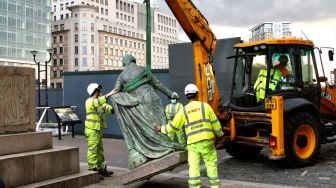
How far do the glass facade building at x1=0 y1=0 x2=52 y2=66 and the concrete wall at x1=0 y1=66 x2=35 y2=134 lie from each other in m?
78.3

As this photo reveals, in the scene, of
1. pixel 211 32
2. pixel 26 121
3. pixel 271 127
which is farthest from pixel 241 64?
pixel 26 121

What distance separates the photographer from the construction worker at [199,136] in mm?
7156

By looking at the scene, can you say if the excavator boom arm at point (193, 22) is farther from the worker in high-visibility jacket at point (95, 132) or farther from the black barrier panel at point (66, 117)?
the black barrier panel at point (66, 117)

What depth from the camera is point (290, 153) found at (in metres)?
10.2

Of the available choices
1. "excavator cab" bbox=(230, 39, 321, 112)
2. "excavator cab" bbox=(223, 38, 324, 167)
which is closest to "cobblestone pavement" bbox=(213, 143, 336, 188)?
"excavator cab" bbox=(223, 38, 324, 167)

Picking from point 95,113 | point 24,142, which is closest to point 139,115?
point 95,113

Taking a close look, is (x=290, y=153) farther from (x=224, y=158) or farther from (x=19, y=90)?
(x=19, y=90)

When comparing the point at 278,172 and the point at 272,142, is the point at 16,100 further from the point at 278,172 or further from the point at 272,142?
the point at 278,172

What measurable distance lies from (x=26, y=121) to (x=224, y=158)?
543 centimetres

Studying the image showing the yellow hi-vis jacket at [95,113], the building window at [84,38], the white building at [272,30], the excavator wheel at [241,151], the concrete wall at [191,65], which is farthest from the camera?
the building window at [84,38]

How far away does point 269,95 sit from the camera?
10664mm

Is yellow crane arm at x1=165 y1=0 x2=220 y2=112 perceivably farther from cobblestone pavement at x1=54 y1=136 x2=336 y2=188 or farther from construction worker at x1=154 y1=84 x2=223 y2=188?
construction worker at x1=154 y1=84 x2=223 y2=188

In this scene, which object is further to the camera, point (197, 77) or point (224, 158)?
point (224, 158)

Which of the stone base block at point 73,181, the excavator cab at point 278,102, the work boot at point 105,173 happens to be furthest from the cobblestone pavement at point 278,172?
the stone base block at point 73,181
